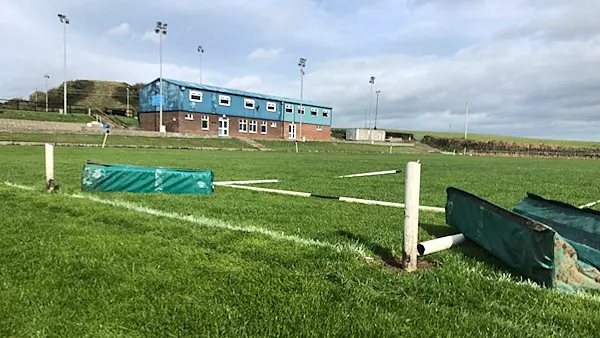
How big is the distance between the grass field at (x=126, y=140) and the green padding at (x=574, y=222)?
38.7m

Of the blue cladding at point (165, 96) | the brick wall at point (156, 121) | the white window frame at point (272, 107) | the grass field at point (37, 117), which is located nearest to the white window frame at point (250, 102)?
the white window frame at point (272, 107)

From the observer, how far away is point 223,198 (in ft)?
28.0

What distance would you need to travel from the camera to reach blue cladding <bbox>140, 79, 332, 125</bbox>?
57656mm

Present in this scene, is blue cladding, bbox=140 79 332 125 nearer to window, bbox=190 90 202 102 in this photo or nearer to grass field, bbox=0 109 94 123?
window, bbox=190 90 202 102

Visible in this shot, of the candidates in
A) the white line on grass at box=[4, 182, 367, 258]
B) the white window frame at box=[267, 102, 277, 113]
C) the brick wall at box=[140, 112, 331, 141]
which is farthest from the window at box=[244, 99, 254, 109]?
the white line on grass at box=[4, 182, 367, 258]

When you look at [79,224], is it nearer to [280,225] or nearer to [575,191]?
[280,225]

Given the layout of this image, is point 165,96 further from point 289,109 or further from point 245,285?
point 245,285

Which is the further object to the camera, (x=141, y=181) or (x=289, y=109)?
(x=289, y=109)

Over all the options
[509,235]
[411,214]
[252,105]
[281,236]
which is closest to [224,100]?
[252,105]

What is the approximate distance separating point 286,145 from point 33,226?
175 feet

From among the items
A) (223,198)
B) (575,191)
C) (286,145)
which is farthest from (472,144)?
(223,198)

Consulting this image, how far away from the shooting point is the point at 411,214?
13.1 ft

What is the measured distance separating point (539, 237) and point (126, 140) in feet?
144

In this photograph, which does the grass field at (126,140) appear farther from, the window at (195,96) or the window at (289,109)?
the window at (289,109)
